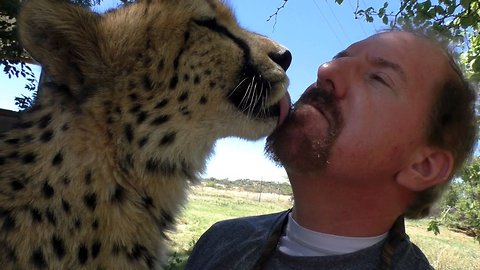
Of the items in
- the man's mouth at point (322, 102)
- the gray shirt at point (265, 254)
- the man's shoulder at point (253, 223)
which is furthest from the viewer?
the man's shoulder at point (253, 223)

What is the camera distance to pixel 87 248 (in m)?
1.42

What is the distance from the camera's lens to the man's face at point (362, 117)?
1683 millimetres

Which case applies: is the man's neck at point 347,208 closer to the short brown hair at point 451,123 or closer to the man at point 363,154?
the man at point 363,154

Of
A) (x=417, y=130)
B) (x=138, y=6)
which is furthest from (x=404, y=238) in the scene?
(x=138, y=6)

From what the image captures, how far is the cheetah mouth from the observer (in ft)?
5.41

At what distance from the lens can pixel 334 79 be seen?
5.72 ft

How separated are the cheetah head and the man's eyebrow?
1.06ft

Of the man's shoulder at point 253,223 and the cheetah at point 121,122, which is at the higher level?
the cheetah at point 121,122

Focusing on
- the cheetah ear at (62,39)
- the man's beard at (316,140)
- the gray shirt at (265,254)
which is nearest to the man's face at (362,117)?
the man's beard at (316,140)

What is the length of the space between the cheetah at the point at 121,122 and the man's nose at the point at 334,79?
131mm

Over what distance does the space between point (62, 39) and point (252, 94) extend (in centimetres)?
56

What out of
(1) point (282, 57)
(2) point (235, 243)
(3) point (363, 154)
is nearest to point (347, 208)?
(3) point (363, 154)

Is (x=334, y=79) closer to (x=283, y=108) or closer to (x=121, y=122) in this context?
(x=283, y=108)

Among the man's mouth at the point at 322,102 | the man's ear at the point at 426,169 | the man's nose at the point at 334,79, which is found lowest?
the man's ear at the point at 426,169
